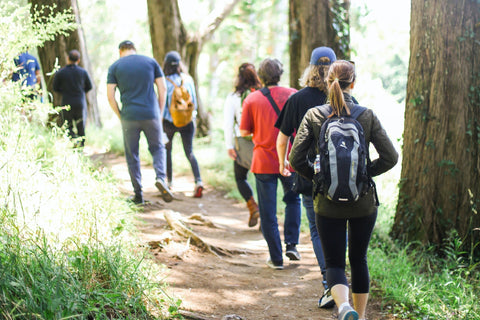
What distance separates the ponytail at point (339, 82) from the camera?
139 inches

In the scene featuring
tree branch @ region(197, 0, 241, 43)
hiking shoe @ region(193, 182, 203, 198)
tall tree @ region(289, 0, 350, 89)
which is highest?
tree branch @ region(197, 0, 241, 43)

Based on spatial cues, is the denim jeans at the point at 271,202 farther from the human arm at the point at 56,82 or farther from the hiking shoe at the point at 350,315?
the human arm at the point at 56,82

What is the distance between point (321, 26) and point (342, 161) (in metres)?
5.31

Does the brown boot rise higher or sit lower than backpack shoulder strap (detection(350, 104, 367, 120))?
lower

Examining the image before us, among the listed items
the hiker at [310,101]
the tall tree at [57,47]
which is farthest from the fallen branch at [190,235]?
the tall tree at [57,47]

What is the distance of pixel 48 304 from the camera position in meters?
2.75

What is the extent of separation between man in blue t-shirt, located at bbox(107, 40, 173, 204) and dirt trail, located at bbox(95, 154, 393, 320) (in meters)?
0.95

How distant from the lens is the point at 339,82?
3674mm

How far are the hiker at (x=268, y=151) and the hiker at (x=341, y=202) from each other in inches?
66.6

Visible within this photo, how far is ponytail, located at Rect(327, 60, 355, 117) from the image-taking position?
139 inches

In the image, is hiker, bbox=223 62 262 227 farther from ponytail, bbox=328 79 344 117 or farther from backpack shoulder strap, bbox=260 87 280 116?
ponytail, bbox=328 79 344 117

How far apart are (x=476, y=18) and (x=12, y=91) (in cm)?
511

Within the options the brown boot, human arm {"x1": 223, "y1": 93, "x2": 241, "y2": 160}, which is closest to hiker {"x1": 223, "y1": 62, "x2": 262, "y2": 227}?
human arm {"x1": 223, "y1": 93, "x2": 241, "y2": 160}

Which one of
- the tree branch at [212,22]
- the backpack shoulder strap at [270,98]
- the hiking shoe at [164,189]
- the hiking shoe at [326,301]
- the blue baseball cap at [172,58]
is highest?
the tree branch at [212,22]
